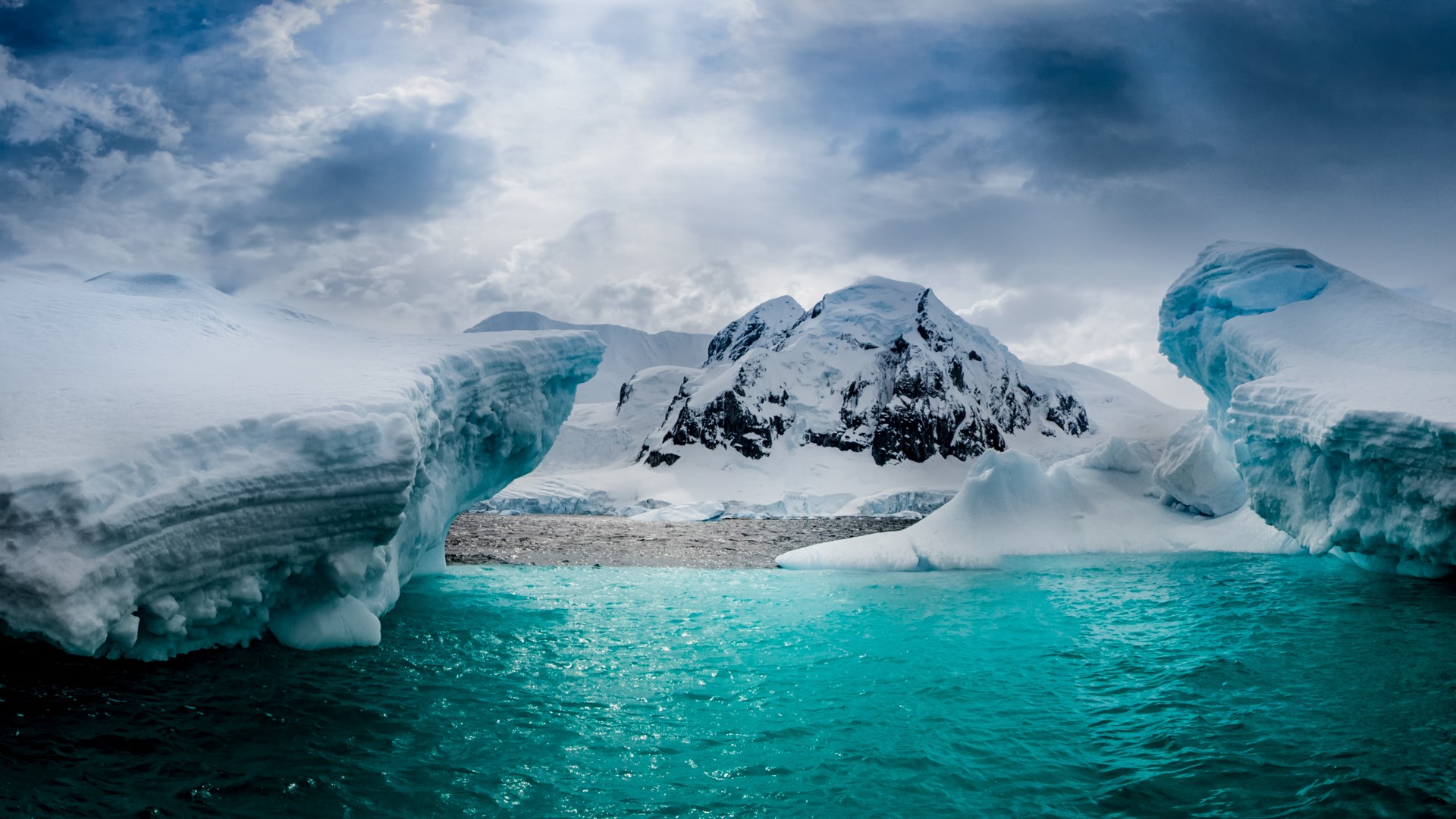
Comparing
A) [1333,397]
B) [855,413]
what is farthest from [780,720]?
[855,413]

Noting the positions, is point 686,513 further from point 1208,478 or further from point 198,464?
point 198,464

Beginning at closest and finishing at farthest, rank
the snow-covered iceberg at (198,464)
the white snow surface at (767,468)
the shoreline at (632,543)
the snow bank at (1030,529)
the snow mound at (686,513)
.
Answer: the snow-covered iceberg at (198,464)
the snow bank at (1030,529)
the shoreline at (632,543)
the snow mound at (686,513)
the white snow surface at (767,468)

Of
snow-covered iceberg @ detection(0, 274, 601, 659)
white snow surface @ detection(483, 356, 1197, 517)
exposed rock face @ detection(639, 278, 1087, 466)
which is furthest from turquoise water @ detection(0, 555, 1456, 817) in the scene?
exposed rock face @ detection(639, 278, 1087, 466)

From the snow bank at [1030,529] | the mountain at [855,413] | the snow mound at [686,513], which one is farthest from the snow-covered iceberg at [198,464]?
the mountain at [855,413]

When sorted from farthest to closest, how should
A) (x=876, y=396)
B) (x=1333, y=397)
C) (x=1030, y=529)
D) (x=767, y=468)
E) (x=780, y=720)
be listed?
1. (x=876, y=396)
2. (x=767, y=468)
3. (x=1030, y=529)
4. (x=1333, y=397)
5. (x=780, y=720)

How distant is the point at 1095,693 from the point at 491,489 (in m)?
12.4

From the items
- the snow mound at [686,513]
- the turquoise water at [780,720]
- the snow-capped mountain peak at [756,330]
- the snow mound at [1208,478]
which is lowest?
the snow mound at [686,513]

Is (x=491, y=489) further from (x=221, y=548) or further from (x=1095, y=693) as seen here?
(x=1095, y=693)

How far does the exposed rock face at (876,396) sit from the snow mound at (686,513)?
51215 mm

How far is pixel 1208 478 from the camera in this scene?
76.1 feet

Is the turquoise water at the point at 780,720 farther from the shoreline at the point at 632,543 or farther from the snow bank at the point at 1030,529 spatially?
the shoreline at the point at 632,543

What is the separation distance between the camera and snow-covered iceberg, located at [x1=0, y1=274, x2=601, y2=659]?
229 inches

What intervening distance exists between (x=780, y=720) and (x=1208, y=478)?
21.0 m

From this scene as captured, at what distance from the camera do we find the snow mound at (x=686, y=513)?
203 feet
